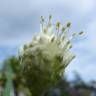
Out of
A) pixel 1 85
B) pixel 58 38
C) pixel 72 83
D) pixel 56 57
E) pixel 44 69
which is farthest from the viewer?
pixel 58 38

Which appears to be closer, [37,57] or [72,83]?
[72,83]

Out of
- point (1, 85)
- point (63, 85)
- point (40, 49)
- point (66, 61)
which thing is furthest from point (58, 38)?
point (63, 85)

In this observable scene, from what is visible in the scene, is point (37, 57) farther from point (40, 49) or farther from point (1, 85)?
point (1, 85)

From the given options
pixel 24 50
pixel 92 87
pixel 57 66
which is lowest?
pixel 92 87

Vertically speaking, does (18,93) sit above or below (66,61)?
below

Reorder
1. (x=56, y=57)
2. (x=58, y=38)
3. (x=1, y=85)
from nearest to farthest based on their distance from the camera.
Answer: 1. (x=1, y=85)
2. (x=56, y=57)
3. (x=58, y=38)

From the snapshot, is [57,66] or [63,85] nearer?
[63,85]

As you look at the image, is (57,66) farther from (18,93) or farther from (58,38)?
(18,93)

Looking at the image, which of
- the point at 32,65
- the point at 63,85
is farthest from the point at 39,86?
the point at 63,85

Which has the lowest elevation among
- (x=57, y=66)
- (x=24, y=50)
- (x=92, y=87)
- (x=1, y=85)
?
(x=92, y=87)
